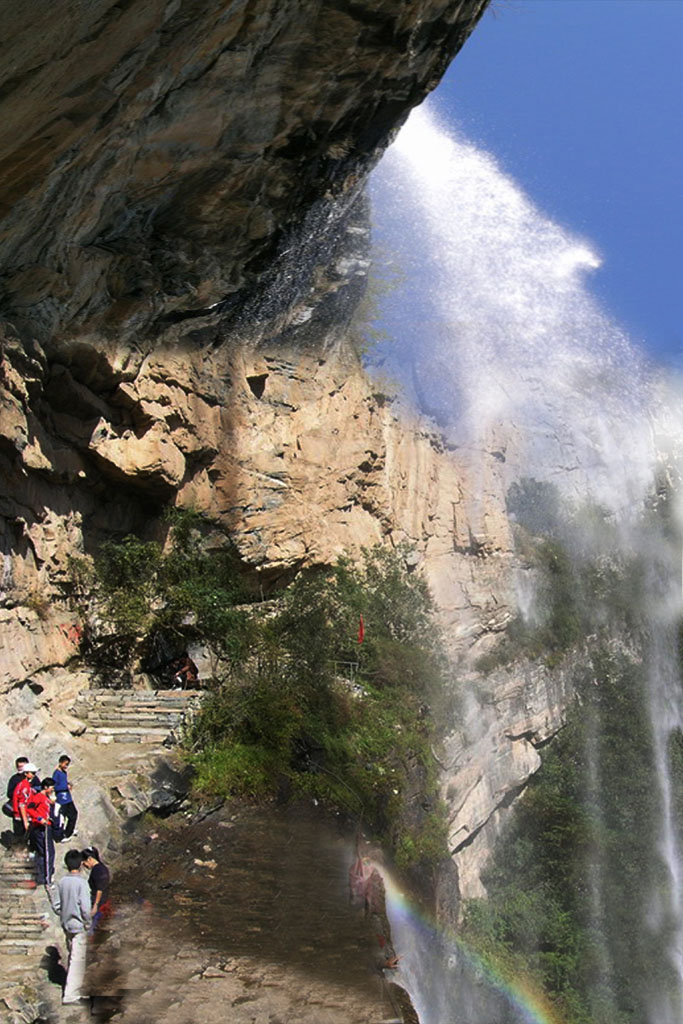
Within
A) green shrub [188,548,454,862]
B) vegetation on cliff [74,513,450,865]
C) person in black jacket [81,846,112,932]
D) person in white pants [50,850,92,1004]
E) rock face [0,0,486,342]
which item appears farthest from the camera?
green shrub [188,548,454,862]

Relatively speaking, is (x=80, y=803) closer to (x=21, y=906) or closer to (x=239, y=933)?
(x=21, y=906)

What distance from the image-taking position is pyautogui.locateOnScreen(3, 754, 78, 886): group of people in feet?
29.8

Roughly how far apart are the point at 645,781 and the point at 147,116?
20.0 m

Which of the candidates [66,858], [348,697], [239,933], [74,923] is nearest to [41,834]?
[66,858]

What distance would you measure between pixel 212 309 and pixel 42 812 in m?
10.5

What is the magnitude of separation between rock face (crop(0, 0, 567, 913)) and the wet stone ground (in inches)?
122

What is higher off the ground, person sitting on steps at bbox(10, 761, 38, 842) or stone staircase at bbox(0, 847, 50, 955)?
person sitting on steps at bbox(10, 761, 38, 842)

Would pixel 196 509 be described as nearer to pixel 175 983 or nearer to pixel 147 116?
pixel 147 116

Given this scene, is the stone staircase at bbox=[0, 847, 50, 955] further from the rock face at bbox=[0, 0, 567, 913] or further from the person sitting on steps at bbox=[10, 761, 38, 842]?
the rock face at bbox=[0, 0, 567, 913]

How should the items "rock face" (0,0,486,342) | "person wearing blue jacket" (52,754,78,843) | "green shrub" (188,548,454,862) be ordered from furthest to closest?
"green shrub" (188,548,454,862) → "person wearing blue jacket" (52,754,78,843) → "rock face" (0,0,486,342)

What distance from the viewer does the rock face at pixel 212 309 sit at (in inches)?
401

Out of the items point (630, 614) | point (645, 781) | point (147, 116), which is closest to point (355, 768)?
point (147, 116)

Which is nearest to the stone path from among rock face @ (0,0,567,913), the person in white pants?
the person in white pants

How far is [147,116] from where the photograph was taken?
11.3 m
